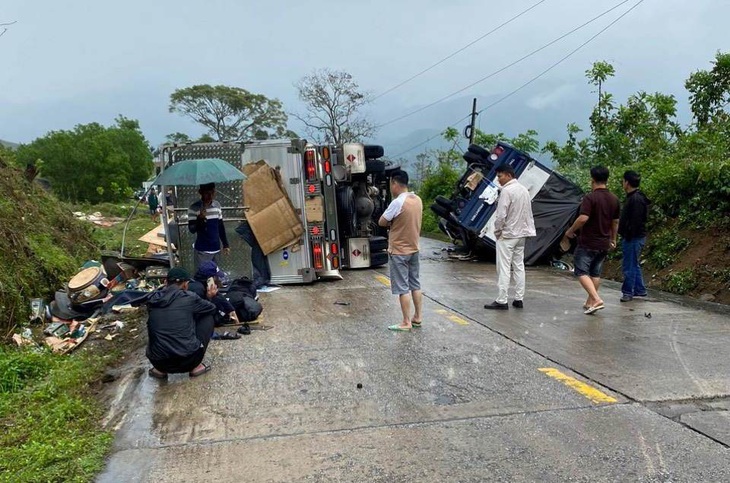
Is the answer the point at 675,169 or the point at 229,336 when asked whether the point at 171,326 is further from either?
the point at 675,169

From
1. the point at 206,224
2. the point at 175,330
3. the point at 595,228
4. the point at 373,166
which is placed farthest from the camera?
the point at 373,166

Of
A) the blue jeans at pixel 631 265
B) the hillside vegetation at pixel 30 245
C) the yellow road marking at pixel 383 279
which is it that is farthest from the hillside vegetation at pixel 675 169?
the hillside vegetation at pixel 30 245

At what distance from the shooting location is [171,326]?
16.4ft

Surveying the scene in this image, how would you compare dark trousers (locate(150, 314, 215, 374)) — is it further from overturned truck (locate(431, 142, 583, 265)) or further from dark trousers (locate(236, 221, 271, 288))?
overturned truck (locate(431, 142, 583, 265))

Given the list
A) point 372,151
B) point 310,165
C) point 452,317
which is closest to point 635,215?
point 452,317

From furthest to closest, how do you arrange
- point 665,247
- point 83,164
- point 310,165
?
point 83,164, point 665,247, point 310,165

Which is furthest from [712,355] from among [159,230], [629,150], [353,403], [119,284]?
[629,150]

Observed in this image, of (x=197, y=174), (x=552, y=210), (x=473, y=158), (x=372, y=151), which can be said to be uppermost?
(x=372, y=151)

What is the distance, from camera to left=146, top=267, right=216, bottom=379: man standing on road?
16.3ft

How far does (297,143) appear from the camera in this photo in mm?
9508

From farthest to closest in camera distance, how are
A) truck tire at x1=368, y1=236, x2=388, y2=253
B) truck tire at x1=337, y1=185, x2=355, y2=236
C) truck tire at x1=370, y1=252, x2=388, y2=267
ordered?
1. truck tire at x1=370, y1=252, x2=388, y2=267
2. truck tire at x1=368, y1=236, x2=388, y2=253
3. truck tire at x1=337, y1=185, x2=355, y2=236

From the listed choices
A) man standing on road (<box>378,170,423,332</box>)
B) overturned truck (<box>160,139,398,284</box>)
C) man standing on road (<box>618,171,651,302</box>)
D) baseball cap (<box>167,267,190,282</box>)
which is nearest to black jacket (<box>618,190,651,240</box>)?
man standing on road (<box>618,171,651,302</box>)

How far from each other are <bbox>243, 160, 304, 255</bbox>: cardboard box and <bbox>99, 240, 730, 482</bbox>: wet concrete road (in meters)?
2.42

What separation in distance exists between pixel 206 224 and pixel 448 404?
4.89 m
